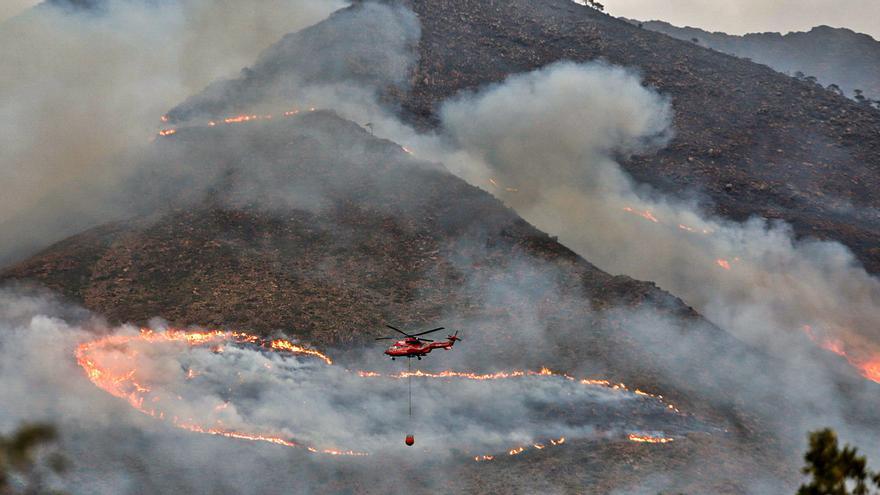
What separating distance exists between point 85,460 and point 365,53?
69603 mm

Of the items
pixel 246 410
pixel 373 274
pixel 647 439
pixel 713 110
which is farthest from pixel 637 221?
pixel 246 410

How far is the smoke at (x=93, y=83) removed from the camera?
266 ft

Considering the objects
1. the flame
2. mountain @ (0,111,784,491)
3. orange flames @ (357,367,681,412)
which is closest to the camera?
orange flames @ (357,367,681,412)

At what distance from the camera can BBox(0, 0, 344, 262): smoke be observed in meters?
80.9

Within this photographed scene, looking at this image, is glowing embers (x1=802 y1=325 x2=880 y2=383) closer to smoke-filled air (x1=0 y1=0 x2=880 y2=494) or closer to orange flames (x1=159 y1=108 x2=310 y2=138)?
smoke-filled air (x1=0 y1=0 x2=880 y2=494)

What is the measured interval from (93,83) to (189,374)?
5639 cm

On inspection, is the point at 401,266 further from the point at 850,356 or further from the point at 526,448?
the point at 850,356

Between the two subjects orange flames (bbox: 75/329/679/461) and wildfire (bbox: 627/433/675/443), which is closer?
orange flames (bbox: 75/329/679/461)

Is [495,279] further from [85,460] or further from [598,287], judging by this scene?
[85,460]

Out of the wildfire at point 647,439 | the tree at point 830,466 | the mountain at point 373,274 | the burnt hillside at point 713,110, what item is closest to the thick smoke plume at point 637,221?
the burnt hillside at point 713,110

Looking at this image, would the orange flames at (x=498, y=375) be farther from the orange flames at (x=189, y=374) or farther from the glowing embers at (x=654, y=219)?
the glowing embers at (x=654, y=219)

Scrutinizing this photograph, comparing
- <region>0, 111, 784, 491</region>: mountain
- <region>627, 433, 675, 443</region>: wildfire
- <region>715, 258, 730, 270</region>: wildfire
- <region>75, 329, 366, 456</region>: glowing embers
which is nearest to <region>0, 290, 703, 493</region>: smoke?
<region>75, 329, 366, 456</region>: glowing embers

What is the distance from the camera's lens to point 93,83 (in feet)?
333

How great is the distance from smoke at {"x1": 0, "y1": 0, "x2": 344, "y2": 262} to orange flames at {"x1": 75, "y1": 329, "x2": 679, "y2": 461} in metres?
19.6
